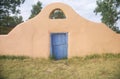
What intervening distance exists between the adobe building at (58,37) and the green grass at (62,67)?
0.48 meters

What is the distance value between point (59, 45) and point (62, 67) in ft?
8.77

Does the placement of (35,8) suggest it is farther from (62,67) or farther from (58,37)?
(62,67)

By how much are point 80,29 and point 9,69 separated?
5.11 metres

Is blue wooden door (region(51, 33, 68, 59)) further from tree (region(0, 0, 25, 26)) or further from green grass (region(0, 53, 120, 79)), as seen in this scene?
tree (region(0, 0, 25, 26))

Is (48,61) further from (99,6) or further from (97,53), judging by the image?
(99,6)

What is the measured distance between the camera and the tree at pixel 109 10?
23362mm

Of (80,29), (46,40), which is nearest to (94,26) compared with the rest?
(80,29)

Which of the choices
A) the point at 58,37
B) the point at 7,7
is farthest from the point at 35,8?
the point at 58,37

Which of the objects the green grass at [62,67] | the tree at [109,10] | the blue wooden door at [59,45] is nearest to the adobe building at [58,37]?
the blue wooden door at [59,45]

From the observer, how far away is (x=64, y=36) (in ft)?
51.2

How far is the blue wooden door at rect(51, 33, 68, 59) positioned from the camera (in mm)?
15578

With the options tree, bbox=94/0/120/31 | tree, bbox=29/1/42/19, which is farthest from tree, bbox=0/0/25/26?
tree, bbox=29/1/42/19

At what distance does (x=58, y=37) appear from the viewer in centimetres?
1561

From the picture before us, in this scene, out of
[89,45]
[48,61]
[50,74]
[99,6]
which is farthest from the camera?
Answer: [99,6]
